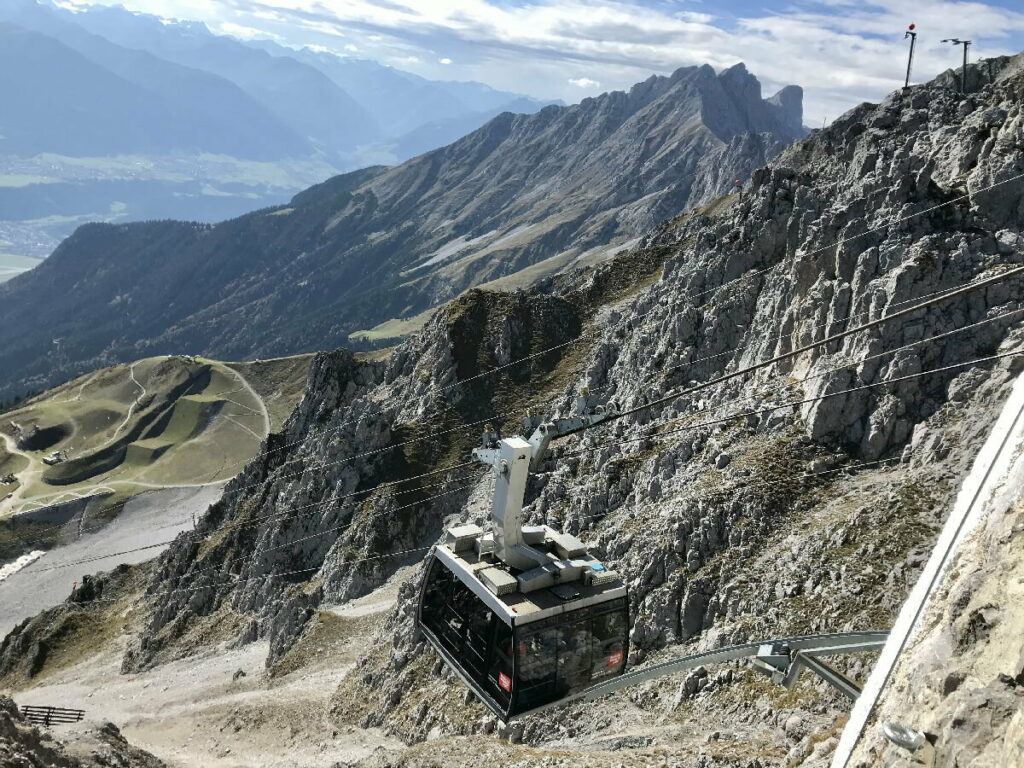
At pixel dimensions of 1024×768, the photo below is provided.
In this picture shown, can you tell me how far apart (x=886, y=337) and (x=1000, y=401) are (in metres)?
6.66

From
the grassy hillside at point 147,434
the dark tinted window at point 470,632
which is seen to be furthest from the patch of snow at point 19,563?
the dark tinted window at point 470,632

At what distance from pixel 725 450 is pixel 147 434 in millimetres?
166542

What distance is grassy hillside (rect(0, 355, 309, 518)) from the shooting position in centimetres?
15700

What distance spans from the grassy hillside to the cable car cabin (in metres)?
144

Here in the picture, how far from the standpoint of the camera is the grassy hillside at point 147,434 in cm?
15700

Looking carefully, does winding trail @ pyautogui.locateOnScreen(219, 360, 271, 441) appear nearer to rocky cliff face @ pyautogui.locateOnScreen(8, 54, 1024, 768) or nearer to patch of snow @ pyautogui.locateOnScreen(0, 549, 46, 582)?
patch of snow @ pyautogui.locateOnScreen(0, 549, 46, 582)

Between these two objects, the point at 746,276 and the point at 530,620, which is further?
the point at 746,276

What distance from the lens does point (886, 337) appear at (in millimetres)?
39500

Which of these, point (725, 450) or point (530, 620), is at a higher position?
point (530, 620)

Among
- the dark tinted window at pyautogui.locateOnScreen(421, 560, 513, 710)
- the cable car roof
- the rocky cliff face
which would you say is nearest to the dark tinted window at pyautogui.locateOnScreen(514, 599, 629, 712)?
the cable car roof

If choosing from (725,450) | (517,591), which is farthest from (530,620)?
(725,450)

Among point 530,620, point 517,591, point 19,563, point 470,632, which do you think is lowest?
point 19,563

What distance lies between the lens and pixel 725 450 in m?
42.7

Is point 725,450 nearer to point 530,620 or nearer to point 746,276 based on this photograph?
point 746,276
